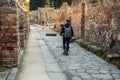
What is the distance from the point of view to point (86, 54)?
1259cm

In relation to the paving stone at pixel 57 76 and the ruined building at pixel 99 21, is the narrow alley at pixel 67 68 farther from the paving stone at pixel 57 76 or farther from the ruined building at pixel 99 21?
the ruined building at pixel 99 21

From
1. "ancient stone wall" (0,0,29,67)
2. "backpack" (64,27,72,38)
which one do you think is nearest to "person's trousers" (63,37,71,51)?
"backpack" (64,27,72,38)

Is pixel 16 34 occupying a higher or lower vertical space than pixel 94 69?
higher

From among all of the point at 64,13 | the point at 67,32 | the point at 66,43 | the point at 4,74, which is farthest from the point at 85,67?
the point at 64,13

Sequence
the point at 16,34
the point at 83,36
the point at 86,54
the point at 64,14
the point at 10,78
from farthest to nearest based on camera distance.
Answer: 1. the point at 64,14
2. the point at 83,36
3. the point at 86,54
4. the point at 16,34
5. the point at 10,78

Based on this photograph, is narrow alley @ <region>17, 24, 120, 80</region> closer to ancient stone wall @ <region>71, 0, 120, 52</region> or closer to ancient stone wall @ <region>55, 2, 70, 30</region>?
ancient stone wall @ <region>71, 0, 120, 52</region>

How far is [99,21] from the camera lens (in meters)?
14.4

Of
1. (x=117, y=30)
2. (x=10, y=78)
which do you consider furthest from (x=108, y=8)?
(x=10, y=78)

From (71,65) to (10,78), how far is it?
318 centimetres

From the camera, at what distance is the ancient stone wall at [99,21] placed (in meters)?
11.8

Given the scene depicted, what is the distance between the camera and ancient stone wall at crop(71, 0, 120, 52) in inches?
465

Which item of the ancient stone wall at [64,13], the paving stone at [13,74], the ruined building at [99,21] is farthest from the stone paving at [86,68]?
the ancient stone wall at [64,13]

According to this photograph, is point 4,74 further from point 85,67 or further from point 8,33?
point 85,67

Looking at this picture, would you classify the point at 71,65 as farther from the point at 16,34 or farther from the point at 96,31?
the point at 96,31
